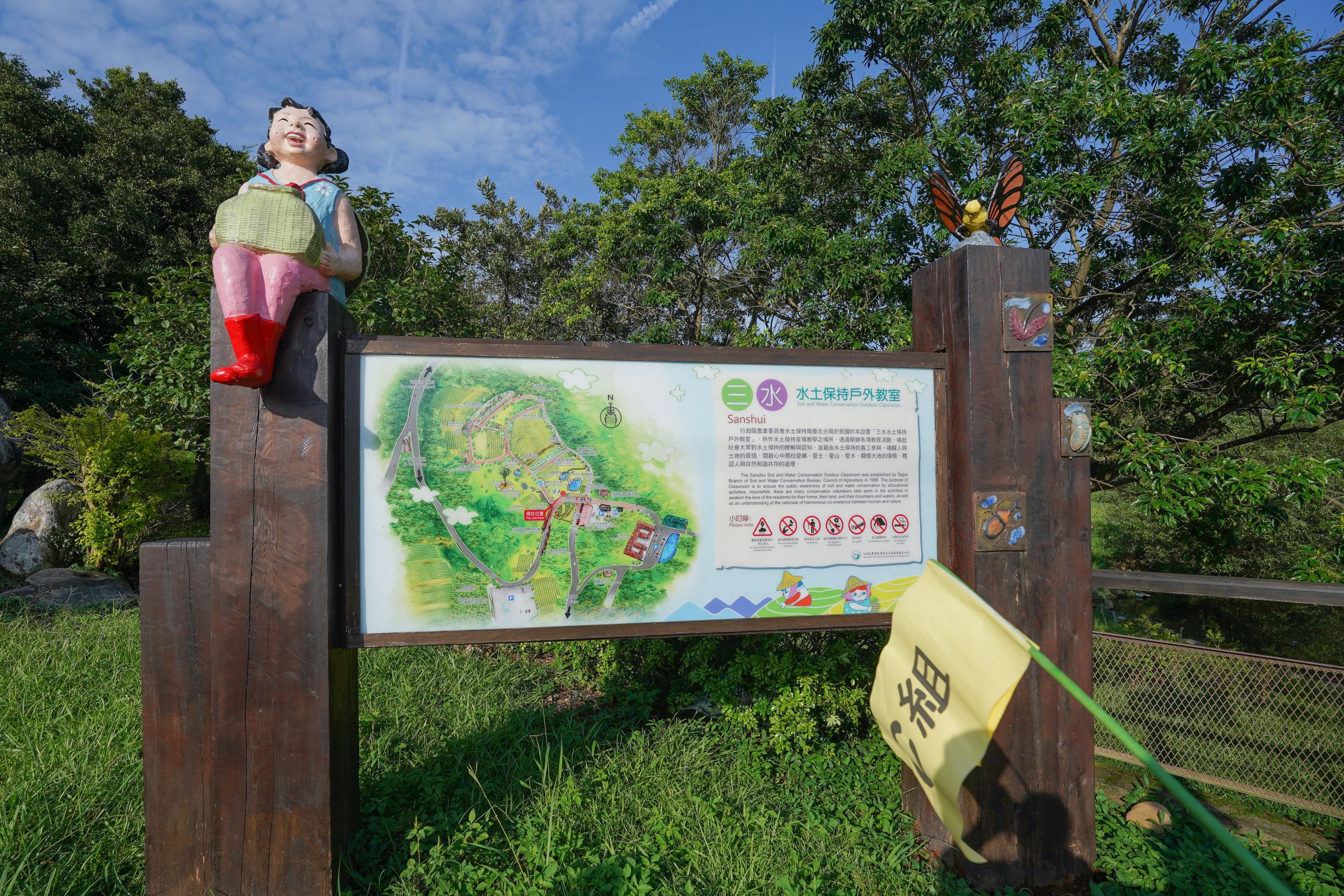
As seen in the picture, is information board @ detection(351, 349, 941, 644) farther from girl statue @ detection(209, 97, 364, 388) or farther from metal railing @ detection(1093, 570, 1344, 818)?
metal railing @ detection(1093, 570, 1344, 818)

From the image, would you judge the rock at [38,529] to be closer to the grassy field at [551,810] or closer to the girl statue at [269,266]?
the grassy field at [551,810]

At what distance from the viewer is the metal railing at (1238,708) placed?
256 cm

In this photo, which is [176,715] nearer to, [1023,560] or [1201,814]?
[1201,814]

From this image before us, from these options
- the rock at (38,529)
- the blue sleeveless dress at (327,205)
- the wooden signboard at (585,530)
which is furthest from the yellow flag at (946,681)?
the rock at (38,529)

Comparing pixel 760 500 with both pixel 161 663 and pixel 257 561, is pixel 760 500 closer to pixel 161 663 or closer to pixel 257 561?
pixel 257 561

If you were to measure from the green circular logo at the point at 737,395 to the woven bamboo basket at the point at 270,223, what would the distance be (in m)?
1.38

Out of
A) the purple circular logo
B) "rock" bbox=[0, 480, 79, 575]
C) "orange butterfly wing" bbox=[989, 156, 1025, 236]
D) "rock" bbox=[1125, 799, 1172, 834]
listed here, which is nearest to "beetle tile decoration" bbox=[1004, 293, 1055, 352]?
"orange butterfly wing" bbox=[989, 156, 1025, 236]

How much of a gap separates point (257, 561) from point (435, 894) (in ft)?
3.93

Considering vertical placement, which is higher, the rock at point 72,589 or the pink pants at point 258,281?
the pink pants at point 258,281

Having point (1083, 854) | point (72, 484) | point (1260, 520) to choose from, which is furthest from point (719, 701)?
point (72, 484)

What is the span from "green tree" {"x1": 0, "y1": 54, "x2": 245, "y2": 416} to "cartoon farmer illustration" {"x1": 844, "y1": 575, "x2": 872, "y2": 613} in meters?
12.9

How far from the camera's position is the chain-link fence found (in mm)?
2604

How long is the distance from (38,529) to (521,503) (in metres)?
9.07

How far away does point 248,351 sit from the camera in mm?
1802
